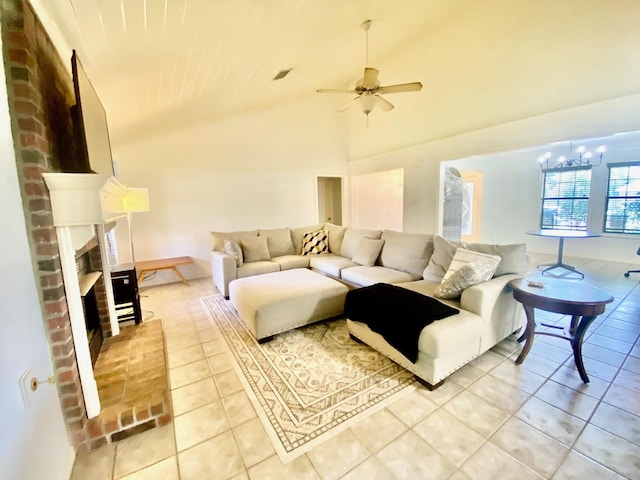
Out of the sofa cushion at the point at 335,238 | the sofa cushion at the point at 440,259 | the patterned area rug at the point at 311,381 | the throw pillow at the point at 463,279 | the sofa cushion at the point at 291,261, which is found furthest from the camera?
the sofa cushion at the point at 335,238

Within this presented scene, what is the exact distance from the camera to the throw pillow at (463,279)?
2.28m

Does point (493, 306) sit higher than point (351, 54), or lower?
lower

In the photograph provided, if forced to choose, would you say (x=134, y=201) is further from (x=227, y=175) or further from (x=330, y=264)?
(x=330, y=264)

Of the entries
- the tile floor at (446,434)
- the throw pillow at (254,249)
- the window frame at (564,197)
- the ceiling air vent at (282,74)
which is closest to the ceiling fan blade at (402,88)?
the ceiling air vent at (282,74)

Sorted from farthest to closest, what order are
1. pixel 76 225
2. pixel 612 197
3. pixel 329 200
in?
pixel 329 200
pixel 612 197
pixel 76 225

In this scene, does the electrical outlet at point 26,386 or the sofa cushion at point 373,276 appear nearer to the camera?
the electrical outlet at point 26,386

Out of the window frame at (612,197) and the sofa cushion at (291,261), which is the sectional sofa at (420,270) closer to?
the sofa cushion at (291,261)

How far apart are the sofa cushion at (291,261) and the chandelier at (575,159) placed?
5746mm

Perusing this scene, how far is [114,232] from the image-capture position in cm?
421

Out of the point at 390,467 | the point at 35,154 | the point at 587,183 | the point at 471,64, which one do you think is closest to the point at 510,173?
the point at 587,183

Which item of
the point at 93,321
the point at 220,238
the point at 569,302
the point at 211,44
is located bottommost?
the point at 93,321

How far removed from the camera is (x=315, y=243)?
4.75 metres

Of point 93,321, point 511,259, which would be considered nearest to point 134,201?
point 93,321

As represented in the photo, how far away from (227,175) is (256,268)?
84.0 inches
